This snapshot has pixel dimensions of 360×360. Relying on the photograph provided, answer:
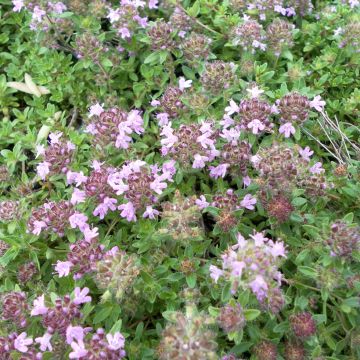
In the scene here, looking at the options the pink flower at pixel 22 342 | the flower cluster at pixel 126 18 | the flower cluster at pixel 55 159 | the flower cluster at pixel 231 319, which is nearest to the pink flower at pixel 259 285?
the flower cluster at pixel 231 319

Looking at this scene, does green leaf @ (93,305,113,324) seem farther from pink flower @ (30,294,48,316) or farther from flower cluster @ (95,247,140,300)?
pink flower @ (30,294,48,316)

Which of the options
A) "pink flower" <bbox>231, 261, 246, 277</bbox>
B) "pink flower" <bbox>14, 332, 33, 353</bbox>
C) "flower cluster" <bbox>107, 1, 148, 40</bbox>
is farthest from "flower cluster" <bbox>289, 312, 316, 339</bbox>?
"flower cluster" <bbox>107, 1, 148, 40</bbox>

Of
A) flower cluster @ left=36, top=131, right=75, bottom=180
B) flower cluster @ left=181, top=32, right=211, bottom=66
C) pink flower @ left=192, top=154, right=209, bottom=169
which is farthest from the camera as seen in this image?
flower cluster @ left=181, top=32, right=211, bottom=66

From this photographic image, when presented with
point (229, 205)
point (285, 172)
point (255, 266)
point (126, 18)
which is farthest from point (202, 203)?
point (126, 18)

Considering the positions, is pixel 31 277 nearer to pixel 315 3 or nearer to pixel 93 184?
pixel 93 184

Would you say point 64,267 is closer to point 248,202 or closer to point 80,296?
point 80,296

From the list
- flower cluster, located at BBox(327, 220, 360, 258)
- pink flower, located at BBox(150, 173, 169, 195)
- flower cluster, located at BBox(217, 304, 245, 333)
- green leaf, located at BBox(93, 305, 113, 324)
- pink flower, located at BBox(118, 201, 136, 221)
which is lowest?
green leaf, located at BBox(93, 305, 113, 324)
